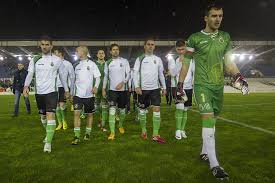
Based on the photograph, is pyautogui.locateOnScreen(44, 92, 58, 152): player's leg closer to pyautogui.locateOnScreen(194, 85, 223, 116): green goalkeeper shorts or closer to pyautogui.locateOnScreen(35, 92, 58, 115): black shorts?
pyautogui.locateOnScreen(35, 92, 58, 115): black shorts

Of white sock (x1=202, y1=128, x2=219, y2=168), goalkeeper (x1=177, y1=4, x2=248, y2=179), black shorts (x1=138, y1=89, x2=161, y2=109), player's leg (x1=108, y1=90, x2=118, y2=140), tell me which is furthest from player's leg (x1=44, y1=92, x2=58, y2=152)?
white sock (x1=202, y1=128, x2=219, y2=168)

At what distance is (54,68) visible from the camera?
615cm

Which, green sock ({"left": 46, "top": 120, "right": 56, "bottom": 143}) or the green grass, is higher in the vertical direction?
green sock ({"left": 46, "top": 120, "right": 56, "bottom": 143})

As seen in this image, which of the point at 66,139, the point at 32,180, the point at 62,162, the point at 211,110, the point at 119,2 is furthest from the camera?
the point at 119,2

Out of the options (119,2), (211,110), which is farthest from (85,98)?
(119,2)

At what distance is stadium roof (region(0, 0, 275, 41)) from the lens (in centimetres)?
4688

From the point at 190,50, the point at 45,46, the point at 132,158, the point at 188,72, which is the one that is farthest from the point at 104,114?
the point at 190,50

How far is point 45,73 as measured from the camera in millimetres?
6059

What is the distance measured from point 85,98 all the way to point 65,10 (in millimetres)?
44348

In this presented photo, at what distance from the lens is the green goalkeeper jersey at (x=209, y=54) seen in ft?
15.0

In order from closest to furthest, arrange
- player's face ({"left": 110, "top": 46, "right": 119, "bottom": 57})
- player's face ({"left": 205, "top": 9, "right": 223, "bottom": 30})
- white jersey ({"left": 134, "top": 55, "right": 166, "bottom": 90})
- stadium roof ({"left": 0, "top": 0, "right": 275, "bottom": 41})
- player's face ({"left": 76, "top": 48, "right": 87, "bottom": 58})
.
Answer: player's face ({"left": 205, "top": 9, "right": 223, "bottom": 30}) < player's face ({"left": 76, "top": 48, "right": 87, "bottom": 58}) < white jersey ({"left": 134, "top": 55, "right": 166, "bottom": 90}) < player's face ({"left": 110, "top": 46, "right": 119, "bottom": 57}) < stadium roof ({"left": 0, "top": 0, "right": 275, "bottom": 41})

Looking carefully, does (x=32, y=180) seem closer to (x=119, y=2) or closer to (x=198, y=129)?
(x=198, y=129)

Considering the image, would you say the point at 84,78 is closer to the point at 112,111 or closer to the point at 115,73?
the point at 115,73

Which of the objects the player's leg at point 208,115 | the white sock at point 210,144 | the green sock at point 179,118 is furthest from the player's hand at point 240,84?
the green sock at point 179,118
